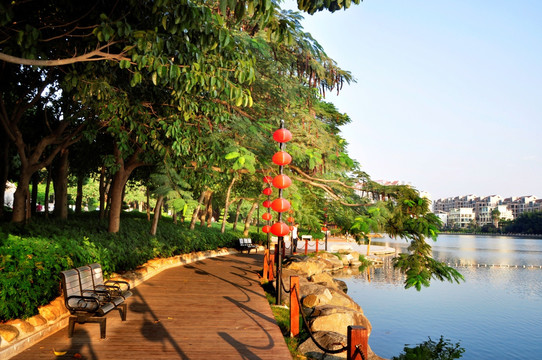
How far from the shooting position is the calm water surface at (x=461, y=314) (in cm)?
1641

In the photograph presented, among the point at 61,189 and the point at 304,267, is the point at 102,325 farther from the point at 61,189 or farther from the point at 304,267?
the point at 61,189

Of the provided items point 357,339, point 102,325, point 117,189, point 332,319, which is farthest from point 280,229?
point 117,189

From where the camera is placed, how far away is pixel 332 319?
9562mm

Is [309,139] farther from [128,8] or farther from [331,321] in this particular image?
[128,8]

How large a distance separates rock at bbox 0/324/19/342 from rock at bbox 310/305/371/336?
5494 mm

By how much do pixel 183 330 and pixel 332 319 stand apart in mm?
3307

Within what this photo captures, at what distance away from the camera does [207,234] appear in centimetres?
2648

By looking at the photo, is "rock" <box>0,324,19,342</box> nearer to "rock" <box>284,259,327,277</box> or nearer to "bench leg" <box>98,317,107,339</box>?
→ "bench leg" <box>98,317,107,339</box>

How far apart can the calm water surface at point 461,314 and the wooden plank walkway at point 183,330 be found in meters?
6.25

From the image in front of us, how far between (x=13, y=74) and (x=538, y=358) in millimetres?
20915

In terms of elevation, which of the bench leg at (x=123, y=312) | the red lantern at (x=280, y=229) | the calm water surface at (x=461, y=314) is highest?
the red lantern at (x=280, y=229)

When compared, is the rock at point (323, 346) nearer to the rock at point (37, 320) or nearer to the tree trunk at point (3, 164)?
the rock at point (37, 320)

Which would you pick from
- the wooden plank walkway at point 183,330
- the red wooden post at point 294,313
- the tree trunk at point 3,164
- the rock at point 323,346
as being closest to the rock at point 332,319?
the red wooden post at point 294,313

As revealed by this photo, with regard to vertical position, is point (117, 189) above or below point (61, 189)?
below
